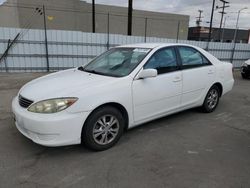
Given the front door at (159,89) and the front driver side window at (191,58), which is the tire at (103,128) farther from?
the front driver side window at (191,58)

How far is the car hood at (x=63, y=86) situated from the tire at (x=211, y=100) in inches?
99.9

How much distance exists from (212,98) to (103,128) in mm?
2939

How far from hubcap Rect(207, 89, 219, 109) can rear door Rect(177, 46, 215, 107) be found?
0.99 feet

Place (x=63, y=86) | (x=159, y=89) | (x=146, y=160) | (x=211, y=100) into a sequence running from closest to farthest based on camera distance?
(x=146, y=160) < (x=63, y=86) < (x=159, y=89) < (x=211, y=100)

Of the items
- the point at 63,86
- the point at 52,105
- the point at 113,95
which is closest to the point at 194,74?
the point at 113,95

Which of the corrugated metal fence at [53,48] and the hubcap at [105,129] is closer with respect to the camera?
the hubcap at [105,129]

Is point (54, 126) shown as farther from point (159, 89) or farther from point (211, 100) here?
point (211, 100)

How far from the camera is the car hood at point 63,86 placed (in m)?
2.88

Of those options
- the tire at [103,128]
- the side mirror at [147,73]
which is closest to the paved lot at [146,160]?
the tire at [103,128]

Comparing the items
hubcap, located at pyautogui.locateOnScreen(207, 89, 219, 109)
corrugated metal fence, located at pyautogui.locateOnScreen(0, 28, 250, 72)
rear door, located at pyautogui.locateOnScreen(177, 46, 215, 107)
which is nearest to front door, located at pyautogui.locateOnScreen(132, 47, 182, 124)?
rear door, located at pyautogui.locateOnScreen(177, 46, 215, 107)

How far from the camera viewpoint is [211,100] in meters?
4.89

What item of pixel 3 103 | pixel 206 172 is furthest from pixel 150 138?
pixel 3 103

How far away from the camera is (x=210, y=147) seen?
337cm

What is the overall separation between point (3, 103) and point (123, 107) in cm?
381
